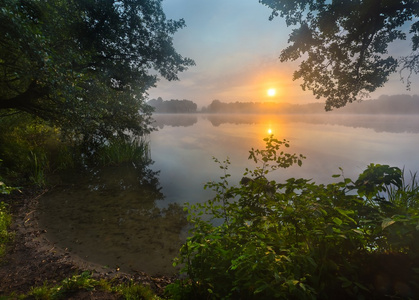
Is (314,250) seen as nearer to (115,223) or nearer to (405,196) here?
(405,196)

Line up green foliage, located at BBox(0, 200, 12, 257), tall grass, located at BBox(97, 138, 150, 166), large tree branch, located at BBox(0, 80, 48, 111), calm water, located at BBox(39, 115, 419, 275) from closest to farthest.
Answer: green foliage, located at BBox(0, 200, 12, 257) < calm water, located at BBox(39, 115, 419, 275) < large tree branch, located at BBox(0, 80, 48, 111) < tall grass, located at BBox(97, 138, 150, 166)

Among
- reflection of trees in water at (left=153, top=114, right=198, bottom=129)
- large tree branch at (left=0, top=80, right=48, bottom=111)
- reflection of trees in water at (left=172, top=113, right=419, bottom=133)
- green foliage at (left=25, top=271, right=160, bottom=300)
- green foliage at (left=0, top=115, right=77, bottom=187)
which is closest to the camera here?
green foliage at (left=25, top=271, right=160, bottom=300)

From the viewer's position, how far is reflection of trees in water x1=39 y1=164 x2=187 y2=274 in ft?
19.3

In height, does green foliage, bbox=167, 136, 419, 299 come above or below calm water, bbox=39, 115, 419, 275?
above

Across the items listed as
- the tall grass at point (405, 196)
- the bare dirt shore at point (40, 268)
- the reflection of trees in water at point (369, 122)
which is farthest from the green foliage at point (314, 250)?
the reflection of trees in water at point (369, 122)

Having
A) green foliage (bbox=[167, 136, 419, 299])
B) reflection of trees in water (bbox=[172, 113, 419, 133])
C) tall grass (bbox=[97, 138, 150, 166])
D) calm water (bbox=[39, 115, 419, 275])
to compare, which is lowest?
calm water (bbox=[39, 115, 419, 275])

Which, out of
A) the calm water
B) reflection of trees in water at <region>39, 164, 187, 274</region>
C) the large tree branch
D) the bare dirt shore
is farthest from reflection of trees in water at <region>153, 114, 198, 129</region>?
the bare dirt shore

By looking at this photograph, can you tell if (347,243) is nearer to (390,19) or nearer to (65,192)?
(65,192)

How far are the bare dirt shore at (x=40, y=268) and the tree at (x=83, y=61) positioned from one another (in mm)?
4632

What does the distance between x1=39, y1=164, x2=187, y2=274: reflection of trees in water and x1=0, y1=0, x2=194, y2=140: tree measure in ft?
10.6

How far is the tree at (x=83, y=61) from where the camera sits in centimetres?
656

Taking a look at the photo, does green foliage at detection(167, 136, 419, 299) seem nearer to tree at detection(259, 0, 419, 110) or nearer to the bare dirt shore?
the bare dirt shore

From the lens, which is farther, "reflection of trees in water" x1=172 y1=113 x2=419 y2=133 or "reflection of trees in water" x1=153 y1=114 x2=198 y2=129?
"reflection of trees in water" x1=153 y1=114 x2=198 y2=129

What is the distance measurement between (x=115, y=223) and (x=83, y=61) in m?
6.85
